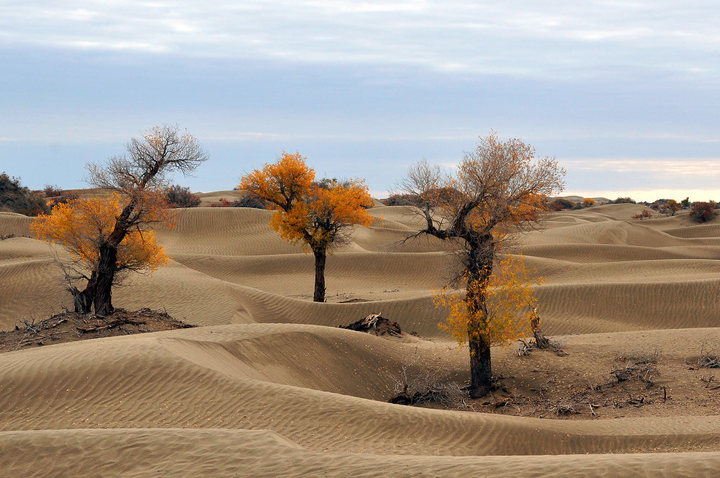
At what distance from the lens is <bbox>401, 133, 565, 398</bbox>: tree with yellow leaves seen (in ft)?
63.6

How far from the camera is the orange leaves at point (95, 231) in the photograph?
25.1m

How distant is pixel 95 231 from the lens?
25391 mm

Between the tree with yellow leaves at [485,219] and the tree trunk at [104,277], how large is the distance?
456 inches

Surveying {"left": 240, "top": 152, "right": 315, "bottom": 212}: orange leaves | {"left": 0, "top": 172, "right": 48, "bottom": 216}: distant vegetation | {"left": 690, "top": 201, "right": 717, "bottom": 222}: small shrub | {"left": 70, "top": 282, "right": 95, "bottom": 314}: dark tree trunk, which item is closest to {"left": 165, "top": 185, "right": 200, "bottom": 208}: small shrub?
{"left": 0, "top": 172, "right": 48, "bottom": 216}: distant vegetation

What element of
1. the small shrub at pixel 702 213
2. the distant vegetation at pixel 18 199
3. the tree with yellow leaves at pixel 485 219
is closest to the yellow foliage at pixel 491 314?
the tree with yellow leaves at pixel 485 219

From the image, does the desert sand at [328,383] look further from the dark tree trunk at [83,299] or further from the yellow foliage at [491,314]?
the dark tree trunk at [83,299]

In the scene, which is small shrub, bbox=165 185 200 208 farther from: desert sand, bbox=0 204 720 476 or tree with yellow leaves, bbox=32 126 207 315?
tree with yellow leaves, bbox=32 126 207 315

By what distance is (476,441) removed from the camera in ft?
46.3

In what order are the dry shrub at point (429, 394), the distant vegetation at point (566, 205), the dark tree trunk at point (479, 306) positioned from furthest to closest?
the distant vegetation at point (566, 205) → the dark tree trunk at point (479, 306) → the dry shrub at point (429, 394)

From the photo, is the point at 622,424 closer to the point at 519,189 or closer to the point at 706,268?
the point at 519,189

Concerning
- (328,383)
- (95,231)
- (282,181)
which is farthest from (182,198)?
(328,383)

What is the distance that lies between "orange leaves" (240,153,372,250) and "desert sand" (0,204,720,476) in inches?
139

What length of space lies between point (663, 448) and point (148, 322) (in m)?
16.8

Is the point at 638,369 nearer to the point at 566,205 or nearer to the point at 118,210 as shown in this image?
the point at 118,210
